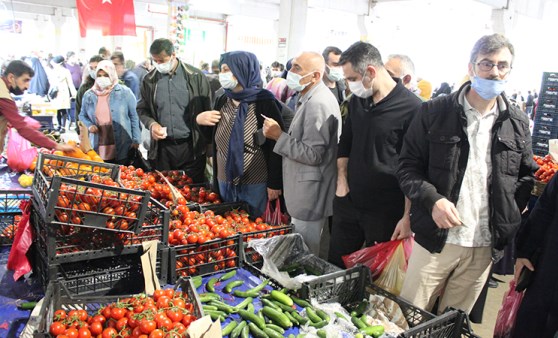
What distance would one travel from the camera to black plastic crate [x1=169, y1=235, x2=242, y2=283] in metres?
2.26

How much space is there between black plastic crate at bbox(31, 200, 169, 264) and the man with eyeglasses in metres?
1.19

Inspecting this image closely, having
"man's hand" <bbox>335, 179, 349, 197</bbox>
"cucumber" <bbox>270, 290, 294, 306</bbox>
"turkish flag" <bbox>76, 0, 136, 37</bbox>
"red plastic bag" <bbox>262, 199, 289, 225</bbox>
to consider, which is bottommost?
"cucumber" <bbox>270, 290, 294, 306</bbox>

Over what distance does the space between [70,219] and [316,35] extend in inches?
856

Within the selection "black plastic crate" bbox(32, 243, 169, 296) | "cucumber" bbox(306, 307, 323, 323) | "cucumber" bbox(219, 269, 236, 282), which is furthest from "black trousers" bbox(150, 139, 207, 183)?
"cucumber" bbox(306, 307, 323, 323)

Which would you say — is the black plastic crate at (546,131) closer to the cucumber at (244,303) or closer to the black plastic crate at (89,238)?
the cucumber at (244,303)

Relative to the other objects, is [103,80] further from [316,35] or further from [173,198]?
[316,35]

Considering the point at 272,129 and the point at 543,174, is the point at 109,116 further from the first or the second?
the point at 543,174

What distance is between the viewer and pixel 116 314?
5.74 feet

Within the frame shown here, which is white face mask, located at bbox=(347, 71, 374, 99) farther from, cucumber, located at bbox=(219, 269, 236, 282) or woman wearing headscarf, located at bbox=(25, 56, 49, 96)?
woman wearing headscarf, located at bbox=(25, 56, 49, 96)

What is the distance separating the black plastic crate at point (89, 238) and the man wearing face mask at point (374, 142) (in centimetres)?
111

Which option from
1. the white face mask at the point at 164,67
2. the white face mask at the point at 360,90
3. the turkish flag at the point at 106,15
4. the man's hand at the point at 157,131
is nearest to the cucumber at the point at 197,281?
the white face mask at the point at 360,90

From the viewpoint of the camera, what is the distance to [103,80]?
469 cm

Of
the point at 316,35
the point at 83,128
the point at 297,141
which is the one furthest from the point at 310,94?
the point at 316,35

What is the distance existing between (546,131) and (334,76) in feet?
12.9
